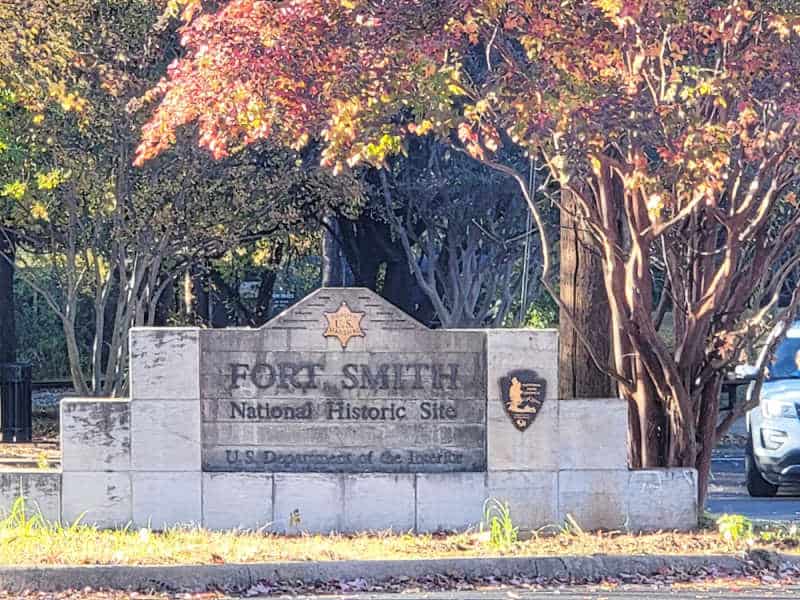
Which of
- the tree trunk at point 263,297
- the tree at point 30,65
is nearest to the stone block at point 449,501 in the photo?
the tree at point 30,65

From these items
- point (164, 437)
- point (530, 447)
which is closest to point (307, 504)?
point (164, 437)

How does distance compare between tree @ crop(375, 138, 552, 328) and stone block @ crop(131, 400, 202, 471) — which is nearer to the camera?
stone block @ crop(131, 400, 202, 471)

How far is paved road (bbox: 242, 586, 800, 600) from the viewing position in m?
9.04

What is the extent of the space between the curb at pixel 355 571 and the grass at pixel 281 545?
8.2 inches

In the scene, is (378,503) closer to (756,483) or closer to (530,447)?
(530,447)

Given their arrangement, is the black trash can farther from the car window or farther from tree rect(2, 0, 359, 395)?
the car window

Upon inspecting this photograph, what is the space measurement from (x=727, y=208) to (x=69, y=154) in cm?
832

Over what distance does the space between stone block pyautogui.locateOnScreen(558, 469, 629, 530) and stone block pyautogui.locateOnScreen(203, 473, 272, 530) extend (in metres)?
2.32

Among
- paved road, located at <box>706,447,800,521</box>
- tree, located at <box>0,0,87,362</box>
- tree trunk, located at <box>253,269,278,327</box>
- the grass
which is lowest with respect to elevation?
paved road, located at <box>706,447,800,521</box>

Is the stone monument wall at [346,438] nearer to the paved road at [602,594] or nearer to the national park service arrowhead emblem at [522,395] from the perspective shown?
the national park service arrowhead emblem at [522,395]

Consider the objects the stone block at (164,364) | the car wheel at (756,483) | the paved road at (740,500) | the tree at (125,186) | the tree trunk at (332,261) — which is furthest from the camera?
the tree trunk at (332,261)

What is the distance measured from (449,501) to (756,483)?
6630mm

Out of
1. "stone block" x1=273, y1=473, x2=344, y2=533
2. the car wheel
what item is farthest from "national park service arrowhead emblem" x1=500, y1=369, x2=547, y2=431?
the car wheel

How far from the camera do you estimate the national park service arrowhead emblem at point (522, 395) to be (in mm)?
11148
